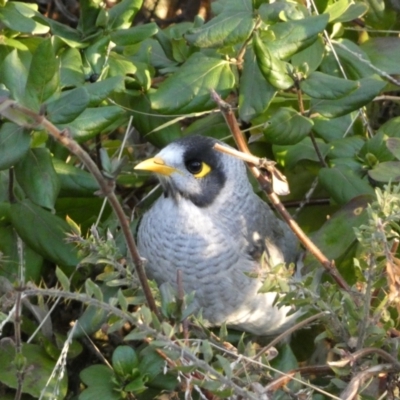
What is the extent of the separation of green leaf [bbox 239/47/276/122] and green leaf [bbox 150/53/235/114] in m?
0.05

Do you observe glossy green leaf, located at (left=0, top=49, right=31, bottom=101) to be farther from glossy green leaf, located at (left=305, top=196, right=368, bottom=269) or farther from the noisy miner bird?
glossy green leaf, located at (left=305, top=196, right=368, bottom=269)

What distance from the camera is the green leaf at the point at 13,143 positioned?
1856mm

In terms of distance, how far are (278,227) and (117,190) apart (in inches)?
20.5

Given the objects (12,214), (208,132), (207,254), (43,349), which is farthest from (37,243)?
(208,132)

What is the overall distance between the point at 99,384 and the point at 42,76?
717mm

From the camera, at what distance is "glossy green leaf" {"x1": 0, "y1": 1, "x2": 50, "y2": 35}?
2131 millimetres

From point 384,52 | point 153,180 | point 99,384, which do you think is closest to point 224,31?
point 384,52

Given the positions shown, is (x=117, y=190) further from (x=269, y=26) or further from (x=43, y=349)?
(x=269, y=26)

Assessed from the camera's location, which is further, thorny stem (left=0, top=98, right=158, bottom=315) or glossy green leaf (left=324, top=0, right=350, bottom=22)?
glossy green leaf (left=324, top=0, right=350, bottom=22)

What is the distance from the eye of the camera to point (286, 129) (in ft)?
7.32

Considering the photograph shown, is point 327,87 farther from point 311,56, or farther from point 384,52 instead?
point 384,52

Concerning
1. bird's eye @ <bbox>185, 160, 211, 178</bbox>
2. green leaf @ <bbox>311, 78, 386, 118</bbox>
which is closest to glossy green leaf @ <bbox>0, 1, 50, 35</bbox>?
bird's eye @ <bbox>185, 160, 211, 178</bbox>

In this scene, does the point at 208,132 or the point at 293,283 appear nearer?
the point at 293,283

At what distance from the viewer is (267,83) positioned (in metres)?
2.16
